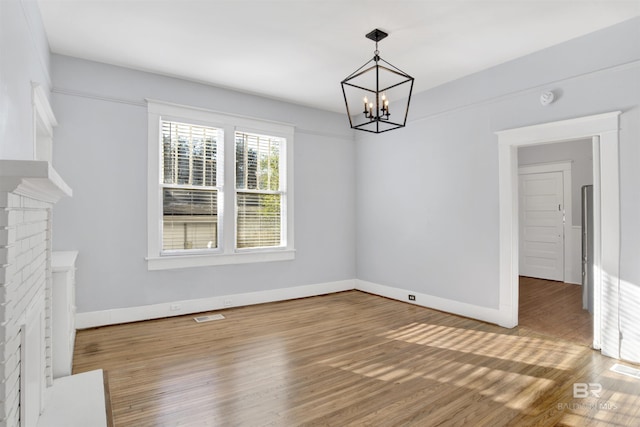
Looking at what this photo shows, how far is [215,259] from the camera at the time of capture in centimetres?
488

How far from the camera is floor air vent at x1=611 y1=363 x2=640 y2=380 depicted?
297 cm

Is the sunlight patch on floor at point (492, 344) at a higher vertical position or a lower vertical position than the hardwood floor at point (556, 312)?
lower

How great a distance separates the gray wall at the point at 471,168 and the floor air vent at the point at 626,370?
0.18m

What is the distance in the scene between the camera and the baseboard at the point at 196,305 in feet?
13.5

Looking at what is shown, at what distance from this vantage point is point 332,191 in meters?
6.07

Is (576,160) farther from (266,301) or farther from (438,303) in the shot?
(266,301)

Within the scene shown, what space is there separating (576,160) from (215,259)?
6445 millimetres

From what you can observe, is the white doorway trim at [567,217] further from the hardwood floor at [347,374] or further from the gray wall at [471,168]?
the hardwood floor at [347,374]

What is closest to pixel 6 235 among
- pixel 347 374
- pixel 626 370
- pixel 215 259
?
pixel 347 374

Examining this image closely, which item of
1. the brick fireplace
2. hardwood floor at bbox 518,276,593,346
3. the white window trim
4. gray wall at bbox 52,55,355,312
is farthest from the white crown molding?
hardwood floor at bbox 518,276,593,346

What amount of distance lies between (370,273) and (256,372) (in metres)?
3.34

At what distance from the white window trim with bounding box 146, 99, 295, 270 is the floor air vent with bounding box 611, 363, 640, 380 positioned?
391cm

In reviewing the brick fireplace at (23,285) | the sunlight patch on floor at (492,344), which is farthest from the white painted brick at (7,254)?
the sunlight patch on floor at (492,344)

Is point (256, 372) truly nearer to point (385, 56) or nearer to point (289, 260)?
point (289, 260)
